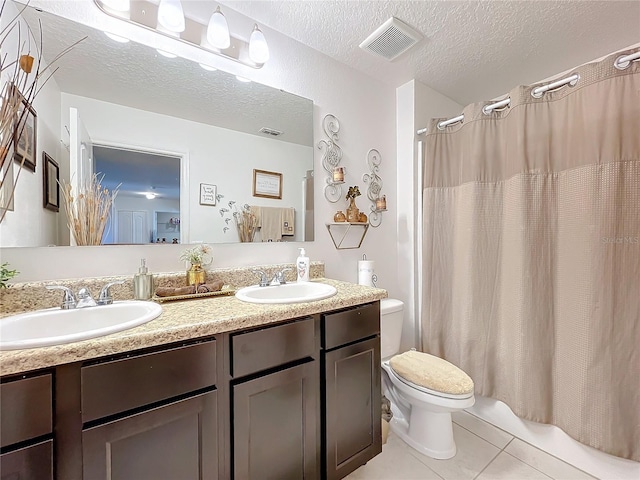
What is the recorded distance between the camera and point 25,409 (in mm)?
671

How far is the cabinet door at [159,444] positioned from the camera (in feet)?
2.47

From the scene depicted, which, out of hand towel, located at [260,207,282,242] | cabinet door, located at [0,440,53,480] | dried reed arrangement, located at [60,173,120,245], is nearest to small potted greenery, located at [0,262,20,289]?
dried reed arrangement, located at [60,173,120,245]

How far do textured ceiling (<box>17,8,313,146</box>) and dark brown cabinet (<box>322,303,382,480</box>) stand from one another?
1.13m

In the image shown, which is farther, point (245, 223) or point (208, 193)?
point (245, 223)

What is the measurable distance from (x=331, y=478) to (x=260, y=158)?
1.58m

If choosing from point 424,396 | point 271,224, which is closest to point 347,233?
point 271,224

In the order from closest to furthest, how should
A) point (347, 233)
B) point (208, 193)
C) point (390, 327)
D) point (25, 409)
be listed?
point (25, 409) < point (208, 193) < point (390, 327) < point (347, 233)

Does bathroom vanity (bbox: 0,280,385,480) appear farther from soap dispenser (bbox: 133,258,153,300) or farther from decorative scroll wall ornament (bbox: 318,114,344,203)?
decorative scroll wall ornament (bbox: 318,114,344,203)

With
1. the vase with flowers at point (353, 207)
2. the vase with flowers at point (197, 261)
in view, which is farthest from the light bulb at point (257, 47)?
the vase with flowers at point (197, 261)

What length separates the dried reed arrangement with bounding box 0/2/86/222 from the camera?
0.87m

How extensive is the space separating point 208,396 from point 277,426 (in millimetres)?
313

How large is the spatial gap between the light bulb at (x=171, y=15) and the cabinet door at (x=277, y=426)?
154cm

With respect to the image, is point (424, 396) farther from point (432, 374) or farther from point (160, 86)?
point (160, 86)

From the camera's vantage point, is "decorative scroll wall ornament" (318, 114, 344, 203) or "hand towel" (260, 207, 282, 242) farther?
"decorative scroll wall ornament" (318, 114, 344, 203)
